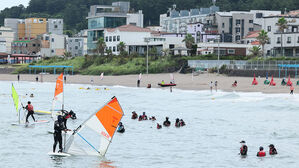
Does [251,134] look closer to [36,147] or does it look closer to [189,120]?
[189,120]

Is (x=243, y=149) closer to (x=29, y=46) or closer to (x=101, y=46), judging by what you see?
(x=101, y=46)

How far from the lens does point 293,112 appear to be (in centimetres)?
3750

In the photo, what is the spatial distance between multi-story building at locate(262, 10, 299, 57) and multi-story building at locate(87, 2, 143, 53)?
34599 millimetres

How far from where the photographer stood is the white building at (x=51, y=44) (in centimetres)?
14325

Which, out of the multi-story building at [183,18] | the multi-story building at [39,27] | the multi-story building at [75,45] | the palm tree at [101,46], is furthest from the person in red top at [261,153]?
the multi-story building at [39,27]

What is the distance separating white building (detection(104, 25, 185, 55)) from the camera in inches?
3730

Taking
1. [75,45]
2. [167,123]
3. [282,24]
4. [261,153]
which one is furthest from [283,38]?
[75,45]

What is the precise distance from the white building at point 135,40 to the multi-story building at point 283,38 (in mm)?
16723

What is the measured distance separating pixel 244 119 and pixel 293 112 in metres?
4.63

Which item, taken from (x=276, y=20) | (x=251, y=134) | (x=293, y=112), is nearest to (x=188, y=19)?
(x=276, y=20)

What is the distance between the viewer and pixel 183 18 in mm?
140500

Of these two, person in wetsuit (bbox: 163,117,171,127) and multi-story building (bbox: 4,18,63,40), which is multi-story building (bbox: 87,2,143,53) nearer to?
multi-story building (bbox: 4,18,63,40)

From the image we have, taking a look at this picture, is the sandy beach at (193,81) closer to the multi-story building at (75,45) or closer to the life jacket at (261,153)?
the life jacket at (261,153)

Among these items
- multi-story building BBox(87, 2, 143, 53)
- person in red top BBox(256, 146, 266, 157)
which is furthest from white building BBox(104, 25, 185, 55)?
person in red top BBox(256, 146, 266, 157)
